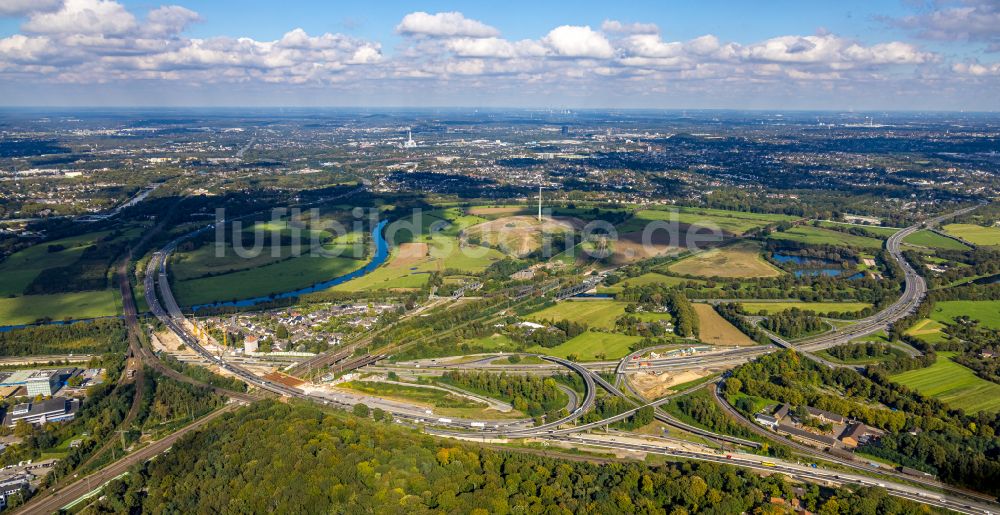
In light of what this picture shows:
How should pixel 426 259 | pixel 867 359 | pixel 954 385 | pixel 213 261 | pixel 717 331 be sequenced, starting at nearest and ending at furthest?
1. pixel 954 385
2. pixel 867 359
3. pixel 717 331
4. pixel 213 261
5. pixel 426 259

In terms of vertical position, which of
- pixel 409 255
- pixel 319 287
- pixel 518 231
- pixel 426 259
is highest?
pixel 518 231

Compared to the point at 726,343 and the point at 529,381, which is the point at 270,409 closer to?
the point at 529,381

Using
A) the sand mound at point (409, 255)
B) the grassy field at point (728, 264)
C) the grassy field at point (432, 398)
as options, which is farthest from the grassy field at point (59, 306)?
the grassy field at point (728, 264)

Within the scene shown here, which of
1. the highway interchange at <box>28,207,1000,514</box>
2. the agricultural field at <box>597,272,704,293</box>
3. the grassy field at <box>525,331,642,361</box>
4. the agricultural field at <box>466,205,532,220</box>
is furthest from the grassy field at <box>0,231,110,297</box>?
the agricultural field at <box>597,272,704,293</box>

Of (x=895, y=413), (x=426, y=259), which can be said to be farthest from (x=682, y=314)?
(x=426, y=259)

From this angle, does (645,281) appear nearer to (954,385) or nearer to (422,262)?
(422,262)

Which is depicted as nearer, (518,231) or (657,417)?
(657,417)
